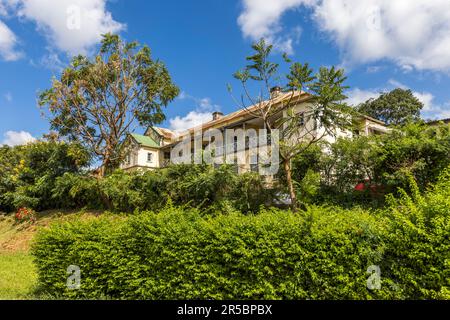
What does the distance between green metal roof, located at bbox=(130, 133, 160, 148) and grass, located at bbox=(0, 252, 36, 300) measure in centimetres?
2284

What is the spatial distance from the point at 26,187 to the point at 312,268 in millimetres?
24414

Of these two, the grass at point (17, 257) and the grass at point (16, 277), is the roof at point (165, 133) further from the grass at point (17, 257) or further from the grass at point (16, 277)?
the grass at point (16, 277)

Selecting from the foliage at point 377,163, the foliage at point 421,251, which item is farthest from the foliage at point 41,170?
the foliage at point 421,251

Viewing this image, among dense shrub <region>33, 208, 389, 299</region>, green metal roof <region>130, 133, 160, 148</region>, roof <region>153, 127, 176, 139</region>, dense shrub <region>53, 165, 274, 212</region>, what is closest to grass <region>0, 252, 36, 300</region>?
dense shrub <region>33, 208, 389, 299</region>

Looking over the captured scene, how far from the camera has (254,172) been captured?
14.4m

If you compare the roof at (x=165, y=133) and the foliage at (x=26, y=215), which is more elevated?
the roof at (x=165, y=133)

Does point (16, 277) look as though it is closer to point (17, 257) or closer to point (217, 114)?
point (17, 257)

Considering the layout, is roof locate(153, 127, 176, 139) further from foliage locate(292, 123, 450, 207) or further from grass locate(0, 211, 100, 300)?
foliage locate(292, 123, 450, 207)

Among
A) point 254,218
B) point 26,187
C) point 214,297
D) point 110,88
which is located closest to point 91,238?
point 214,297

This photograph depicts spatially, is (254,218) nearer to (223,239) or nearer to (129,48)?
(223,239)

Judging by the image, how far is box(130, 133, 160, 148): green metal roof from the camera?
123 ft

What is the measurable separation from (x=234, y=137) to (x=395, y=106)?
30.6 meters

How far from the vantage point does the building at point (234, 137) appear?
17.9m
